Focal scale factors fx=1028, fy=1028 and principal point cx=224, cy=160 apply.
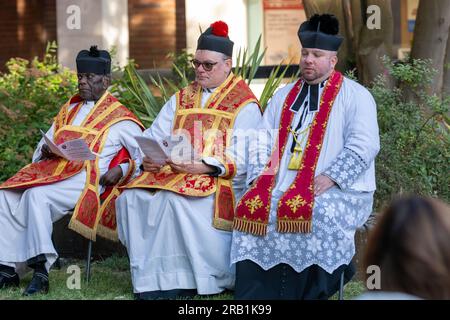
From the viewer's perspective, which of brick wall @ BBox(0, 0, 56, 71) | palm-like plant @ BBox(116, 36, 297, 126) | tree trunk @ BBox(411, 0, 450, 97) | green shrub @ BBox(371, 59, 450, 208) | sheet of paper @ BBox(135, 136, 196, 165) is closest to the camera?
sheet of paper @ BBox(135, 136, 196, 165)

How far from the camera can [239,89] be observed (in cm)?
746

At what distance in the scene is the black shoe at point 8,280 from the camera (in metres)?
7.39

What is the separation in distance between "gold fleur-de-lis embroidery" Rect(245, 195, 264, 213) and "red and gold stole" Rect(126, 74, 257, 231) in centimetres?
45

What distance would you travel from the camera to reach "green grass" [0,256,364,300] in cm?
711

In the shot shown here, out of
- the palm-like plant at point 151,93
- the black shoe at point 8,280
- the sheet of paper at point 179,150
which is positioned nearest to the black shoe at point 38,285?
the black shoe at point 8,280

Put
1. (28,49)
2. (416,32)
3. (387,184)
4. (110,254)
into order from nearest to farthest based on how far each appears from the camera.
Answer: (387,184)
(110,254)
(416,32)
(28,49)

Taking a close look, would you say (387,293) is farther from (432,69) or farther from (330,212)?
(432,69)

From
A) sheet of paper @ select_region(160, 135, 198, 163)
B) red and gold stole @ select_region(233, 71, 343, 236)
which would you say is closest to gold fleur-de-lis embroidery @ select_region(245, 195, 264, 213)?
red and gold stole @ select_region(233, 71, 343, 236)

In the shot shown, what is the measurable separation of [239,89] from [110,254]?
206 centimetres

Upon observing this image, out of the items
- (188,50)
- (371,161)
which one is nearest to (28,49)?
(188,50)

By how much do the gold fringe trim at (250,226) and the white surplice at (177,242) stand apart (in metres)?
0.36

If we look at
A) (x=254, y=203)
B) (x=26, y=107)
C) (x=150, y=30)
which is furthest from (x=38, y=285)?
(x=150, y=30)

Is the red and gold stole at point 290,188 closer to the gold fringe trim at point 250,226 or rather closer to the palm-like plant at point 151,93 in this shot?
the gold fringe trim at point 250,226

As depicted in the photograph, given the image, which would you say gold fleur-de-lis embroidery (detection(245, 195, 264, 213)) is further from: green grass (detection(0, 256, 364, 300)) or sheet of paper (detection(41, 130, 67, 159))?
sheet of paper (detection(41, 130, 67, 159))
